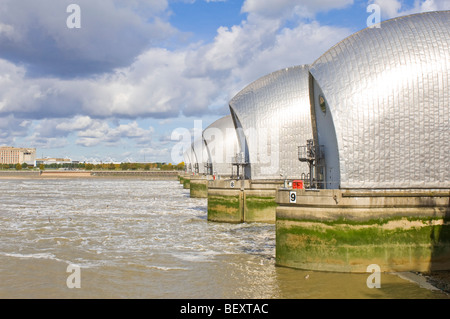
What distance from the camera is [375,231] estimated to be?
16844mm

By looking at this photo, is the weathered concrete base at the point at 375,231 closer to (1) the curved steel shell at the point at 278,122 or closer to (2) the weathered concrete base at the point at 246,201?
(2) the weathered concrete base at the point at 246,201

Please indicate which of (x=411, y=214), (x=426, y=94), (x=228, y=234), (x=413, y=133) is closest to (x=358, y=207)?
(x=411, y=214)

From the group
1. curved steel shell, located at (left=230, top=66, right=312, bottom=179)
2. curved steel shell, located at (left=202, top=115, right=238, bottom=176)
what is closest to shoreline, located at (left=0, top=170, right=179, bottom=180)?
curved steel shell, located at (left=202, top=115, right=238, bottom=176)

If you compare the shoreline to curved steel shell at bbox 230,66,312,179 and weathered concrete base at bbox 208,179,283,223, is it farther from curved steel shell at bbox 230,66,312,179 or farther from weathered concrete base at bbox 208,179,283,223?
weathered concrete base at bbox 208,179,283,223

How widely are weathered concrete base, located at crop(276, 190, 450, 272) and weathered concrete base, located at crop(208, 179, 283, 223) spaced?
15.3m

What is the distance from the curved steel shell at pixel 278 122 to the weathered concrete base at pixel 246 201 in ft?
5.13

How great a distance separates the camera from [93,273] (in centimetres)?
1762

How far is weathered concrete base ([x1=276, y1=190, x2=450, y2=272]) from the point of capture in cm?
1681

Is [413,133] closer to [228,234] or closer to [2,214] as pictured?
[228,234]
